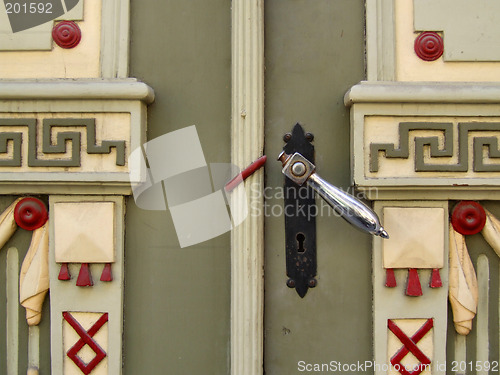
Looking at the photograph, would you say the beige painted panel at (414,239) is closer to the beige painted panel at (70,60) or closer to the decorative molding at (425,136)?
the decorative molding at (425,136)

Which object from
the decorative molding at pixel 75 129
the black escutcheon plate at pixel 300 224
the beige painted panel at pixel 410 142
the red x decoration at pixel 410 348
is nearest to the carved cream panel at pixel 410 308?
the red x decoration at pixel 410 348

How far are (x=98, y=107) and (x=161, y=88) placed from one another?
219mm

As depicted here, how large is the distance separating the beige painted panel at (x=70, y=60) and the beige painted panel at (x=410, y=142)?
944mm

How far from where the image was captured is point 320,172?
1524 millimetres

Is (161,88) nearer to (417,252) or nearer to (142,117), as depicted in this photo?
(142,117)

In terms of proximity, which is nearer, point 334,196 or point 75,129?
point 334,196

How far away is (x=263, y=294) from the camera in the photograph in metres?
1.52

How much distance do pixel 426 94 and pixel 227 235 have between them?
31.1 inches

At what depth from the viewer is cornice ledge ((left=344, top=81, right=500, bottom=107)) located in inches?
55.8

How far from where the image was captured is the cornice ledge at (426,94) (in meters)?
1.42

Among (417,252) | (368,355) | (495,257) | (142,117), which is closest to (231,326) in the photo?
(368,355)

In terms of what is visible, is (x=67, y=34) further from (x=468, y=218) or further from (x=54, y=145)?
(x=468, y=218)

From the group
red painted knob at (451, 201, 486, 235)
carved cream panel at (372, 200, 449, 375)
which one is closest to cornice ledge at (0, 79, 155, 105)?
carved cream panel at (372, 200, 449, 375)

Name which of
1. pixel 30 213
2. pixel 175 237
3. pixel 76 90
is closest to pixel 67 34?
pixel 76 90
